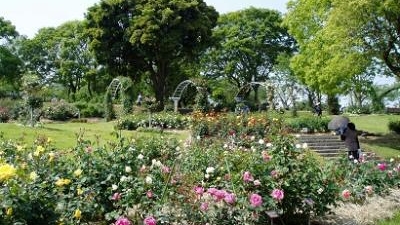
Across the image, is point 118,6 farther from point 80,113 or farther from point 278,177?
point 278,177

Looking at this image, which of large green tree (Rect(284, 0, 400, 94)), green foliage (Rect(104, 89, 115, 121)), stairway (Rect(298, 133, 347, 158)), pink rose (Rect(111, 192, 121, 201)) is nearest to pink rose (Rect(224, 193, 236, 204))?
pink rose (Rect(111, 192, 121, 201))

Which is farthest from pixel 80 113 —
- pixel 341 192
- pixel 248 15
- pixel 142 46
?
pixel 341 192

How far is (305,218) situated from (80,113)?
1352 inches

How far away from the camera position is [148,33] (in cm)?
3675

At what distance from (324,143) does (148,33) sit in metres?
19.2

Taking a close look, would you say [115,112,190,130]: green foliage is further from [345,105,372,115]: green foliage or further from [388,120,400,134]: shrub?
[345,105,372,115]: green foliage

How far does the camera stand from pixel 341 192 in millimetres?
7301

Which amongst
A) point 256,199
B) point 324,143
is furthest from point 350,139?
point 256,199

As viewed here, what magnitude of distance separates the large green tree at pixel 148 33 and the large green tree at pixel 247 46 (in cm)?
997

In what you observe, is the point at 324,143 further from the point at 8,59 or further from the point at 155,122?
the point at 8,59

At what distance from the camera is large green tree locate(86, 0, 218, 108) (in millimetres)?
37344

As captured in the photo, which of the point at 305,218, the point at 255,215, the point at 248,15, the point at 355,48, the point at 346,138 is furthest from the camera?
the point at 248,15

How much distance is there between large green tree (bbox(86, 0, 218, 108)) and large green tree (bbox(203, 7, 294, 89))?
9975mm

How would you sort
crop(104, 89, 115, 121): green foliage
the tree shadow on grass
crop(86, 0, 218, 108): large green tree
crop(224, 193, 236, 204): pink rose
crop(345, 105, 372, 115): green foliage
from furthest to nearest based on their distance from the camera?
crop(345, 105, 372, 115): green foliage, crop(86, 0, 218, 108): large green tree, crop(104, 89, 115, 121): green foliage, the tree shadow on grass, crop(224, 193, 236, 204): pink rose
